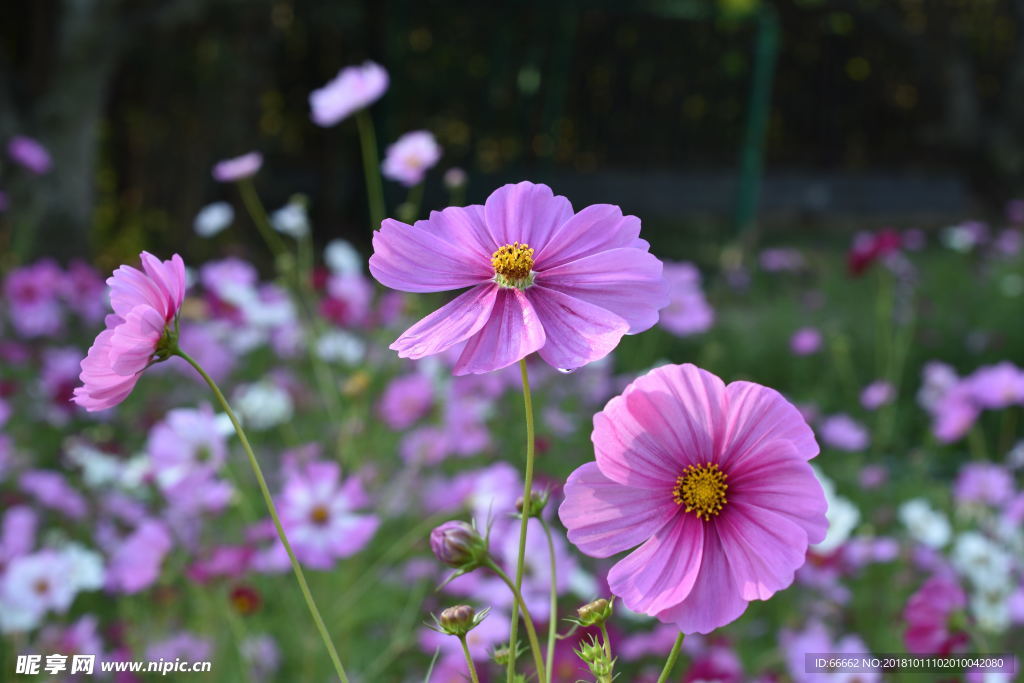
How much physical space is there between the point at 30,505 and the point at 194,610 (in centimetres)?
42

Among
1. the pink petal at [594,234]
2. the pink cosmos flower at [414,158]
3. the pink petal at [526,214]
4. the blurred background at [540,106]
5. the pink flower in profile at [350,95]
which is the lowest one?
the pink petal at [594,234]

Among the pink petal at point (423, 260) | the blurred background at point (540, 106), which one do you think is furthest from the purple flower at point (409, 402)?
the blurred background at point (540, 106)

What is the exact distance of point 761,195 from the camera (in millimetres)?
7664

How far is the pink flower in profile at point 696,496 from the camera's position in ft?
1.31

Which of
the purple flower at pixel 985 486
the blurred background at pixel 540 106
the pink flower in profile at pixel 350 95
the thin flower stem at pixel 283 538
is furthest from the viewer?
the blurred background at pixel 540 106

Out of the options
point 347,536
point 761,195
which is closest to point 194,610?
point 347,536

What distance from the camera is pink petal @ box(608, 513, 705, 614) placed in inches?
15.6

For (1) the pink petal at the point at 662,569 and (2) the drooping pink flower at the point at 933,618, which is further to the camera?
(2) the drooping pink flower at the point at 933,618

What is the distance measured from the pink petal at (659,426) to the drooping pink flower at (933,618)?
0.58 meters

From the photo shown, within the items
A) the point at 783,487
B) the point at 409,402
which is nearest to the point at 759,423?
the point at 783,487

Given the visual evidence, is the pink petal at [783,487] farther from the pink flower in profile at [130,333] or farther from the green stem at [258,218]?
the green stem at [258,218]

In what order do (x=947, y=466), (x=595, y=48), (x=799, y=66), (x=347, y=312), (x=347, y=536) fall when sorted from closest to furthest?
(x=347, y=536) → (x=347, y=312) → (x=947, y=466) → (x=595, y=48) → (x=799, y=66)

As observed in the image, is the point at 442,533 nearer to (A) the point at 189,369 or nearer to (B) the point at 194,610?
(B) the point at 194,610

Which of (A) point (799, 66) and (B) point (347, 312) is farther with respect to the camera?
(A) point (799, 66)
